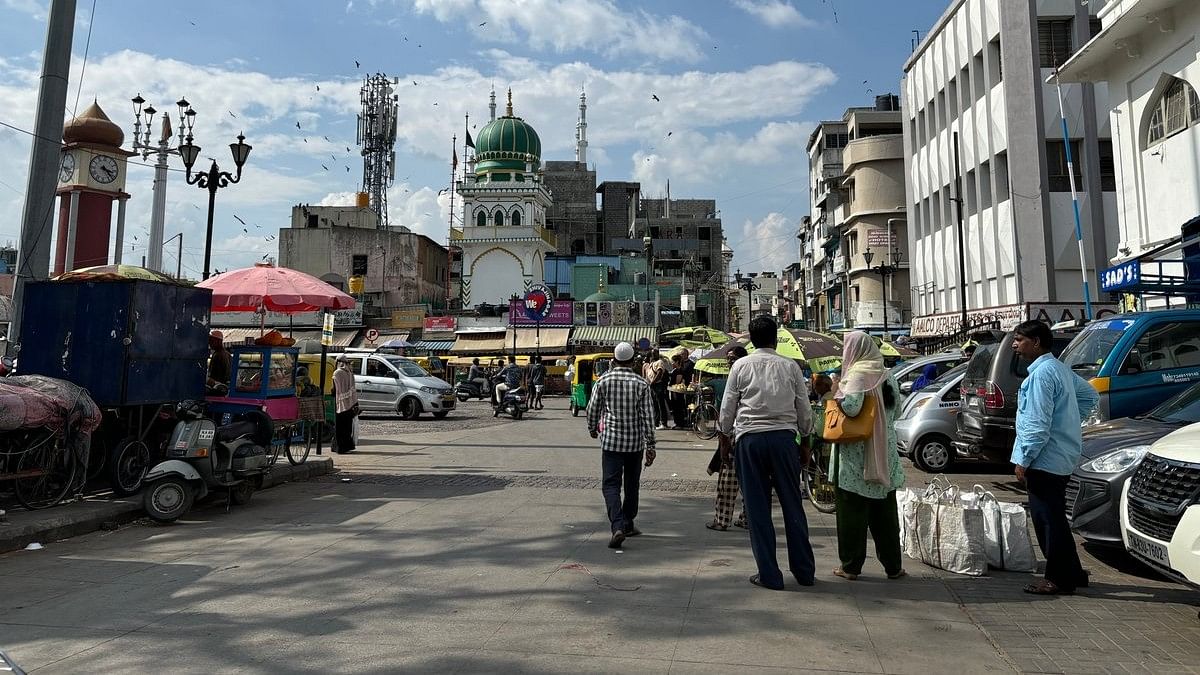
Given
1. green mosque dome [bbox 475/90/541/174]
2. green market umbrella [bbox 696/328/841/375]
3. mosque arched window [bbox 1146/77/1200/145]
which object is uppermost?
green mosque dome [bbox 475/90/541/174]

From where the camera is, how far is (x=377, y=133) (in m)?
65.4

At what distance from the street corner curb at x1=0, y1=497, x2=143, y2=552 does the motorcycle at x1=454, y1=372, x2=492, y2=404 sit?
24.5m

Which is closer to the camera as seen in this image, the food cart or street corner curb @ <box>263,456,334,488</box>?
the food cart

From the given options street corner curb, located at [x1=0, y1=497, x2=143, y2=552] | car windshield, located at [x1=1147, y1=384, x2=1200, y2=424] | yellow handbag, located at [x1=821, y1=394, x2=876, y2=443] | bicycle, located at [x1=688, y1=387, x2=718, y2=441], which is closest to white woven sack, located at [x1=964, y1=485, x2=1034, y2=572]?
yellow handbag, located at [x1=821, y1=394, x2=876, y2=443]

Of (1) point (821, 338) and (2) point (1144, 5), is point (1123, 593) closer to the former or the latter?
(1) point (821, 338)

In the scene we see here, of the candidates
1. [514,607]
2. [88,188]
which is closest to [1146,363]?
[514,607]

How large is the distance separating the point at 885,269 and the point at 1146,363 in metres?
31.5

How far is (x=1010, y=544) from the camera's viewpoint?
5.55 metres

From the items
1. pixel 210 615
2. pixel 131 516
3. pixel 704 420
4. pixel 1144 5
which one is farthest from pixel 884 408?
pixel 1144 5

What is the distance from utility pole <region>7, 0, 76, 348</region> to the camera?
9.52 meters

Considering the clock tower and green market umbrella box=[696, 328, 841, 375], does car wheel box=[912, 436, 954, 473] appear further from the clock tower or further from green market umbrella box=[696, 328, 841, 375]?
the clock tower

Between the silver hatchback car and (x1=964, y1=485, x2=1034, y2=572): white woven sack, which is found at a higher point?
the silver hatchback car

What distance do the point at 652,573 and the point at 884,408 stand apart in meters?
2.06

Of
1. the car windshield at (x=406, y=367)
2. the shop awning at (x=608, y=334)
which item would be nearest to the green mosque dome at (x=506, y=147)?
the shop awning at (x=608, y=334)
